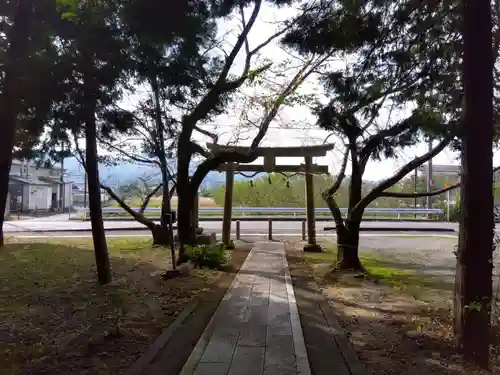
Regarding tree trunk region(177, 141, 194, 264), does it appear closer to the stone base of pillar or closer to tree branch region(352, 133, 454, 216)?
tree branch region(352, 133, 454, 216)

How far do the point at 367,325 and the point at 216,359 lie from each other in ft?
7.20

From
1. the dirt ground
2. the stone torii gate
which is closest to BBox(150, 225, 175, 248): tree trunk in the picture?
the stone torii gate

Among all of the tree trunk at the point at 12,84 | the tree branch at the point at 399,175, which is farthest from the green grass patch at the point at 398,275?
the tree trunk at the point at 12,84

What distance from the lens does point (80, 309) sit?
6113 millimetres

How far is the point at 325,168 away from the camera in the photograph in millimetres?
13586

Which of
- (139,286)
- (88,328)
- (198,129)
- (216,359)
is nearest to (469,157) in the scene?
(216,359)

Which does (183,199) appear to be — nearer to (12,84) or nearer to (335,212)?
(335,212)

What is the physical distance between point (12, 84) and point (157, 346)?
4091 mm

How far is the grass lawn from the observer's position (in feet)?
13.5

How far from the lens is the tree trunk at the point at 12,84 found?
6142 millimetres

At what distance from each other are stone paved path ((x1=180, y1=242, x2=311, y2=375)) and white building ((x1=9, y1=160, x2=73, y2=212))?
2721 centimetres

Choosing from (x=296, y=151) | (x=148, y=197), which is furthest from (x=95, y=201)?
(x=148, y=197)

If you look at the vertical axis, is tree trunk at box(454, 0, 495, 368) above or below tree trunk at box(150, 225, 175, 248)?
above

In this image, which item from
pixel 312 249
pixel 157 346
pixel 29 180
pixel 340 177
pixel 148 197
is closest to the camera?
pixel 157 346
